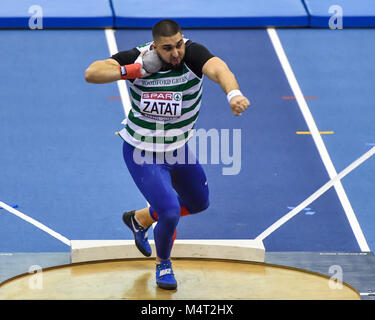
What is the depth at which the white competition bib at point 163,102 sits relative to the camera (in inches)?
241

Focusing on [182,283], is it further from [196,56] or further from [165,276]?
[196,56]

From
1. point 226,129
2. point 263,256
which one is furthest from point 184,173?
point 226,129

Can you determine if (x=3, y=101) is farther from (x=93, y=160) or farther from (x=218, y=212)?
(x=218, y=212)

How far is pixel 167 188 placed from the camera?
241 inches

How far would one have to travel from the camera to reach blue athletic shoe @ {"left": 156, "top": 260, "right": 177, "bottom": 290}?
641 centimetres

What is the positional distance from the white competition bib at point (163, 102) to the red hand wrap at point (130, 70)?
0.20 meters

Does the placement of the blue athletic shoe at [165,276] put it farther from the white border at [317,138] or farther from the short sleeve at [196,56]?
the white border at [317,138]

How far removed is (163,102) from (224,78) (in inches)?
20.3

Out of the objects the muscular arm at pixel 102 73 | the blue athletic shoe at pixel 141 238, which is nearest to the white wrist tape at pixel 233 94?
the muscular arm at pixel 102 73

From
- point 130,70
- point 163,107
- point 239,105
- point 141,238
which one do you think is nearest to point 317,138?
point 141,238

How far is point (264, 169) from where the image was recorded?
29.8ft

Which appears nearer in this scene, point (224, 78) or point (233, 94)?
point (233, 94)

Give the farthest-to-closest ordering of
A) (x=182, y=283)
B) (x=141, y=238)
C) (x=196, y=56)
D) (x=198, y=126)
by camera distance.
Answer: (x=198, y=126)
(x=141, y=238)
(x=182, y=283)
(x=196, y=56)

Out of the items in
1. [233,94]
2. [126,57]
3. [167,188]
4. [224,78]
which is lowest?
[167,188]
